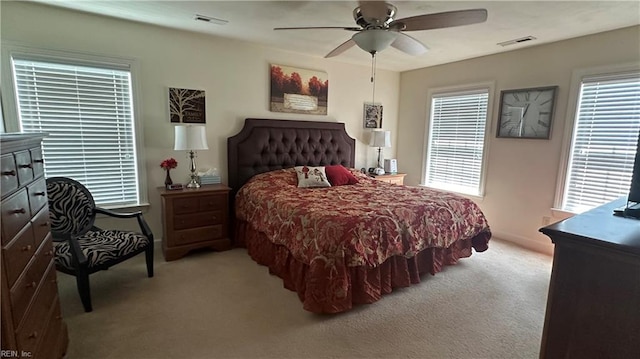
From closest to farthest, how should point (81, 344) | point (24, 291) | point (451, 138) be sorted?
point (24, 291) → point (81, 344) → point (451, 138)

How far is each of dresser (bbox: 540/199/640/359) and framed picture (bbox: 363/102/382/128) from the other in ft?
13.0

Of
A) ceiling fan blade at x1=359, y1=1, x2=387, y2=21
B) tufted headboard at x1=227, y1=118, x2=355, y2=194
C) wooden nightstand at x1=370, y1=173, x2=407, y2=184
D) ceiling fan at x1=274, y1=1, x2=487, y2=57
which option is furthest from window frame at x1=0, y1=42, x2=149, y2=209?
wooden nightstand at x1=370, y1=173, x2=407, y2=184

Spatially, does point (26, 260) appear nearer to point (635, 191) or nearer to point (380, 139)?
point (635, 191)

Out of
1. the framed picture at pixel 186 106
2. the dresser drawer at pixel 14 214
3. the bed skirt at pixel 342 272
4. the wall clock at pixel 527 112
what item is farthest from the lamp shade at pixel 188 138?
the wall clock at pixel 527 112

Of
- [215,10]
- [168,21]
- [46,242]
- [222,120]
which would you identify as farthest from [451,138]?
[46,242]

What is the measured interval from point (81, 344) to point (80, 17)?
292cm

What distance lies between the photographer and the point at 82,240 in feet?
8.46

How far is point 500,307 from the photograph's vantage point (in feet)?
8.12

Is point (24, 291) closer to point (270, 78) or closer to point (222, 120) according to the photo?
point (222, 120)

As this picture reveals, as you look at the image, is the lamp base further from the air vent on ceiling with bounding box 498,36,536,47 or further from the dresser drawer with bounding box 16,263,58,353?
the air vent on ceiling with bounding box 498,36,536,47

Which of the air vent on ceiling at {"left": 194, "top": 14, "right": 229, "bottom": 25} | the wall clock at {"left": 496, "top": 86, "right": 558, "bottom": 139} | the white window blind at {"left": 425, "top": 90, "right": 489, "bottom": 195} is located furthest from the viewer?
the white window blind at {"left": 425, "top": 90, "right": 489, "bottom": 195}

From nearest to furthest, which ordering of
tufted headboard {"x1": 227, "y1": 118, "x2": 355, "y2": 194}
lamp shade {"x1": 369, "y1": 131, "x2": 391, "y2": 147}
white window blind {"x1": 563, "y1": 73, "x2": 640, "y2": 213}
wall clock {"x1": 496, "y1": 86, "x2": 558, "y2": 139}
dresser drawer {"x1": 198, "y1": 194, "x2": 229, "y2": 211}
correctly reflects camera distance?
white window blind {"x1": 563, "y1": 73, "x2": 640, "y2": 213}
dresser drawer {"x1": 198, "y1": 194, "x2": 229, "y2": 211}
wall clock {"x1": 496, "y1": 86, "x2": 558, "y2": 139}
tufted headboard {"x1": 227, "y1": 118, "x2": 355, "y2": 194}
lamp shade {"x1": 369, "y1": 131, "x2": 391, "y2": 147}

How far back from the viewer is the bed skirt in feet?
7.38

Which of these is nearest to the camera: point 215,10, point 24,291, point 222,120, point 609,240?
point 609,240
